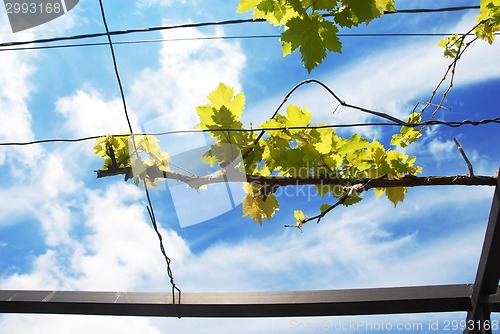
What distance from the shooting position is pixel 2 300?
1.69 meters

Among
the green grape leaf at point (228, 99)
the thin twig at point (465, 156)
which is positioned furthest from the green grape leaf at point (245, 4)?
the thin twig at point (465, 156)

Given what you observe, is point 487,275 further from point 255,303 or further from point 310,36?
point 310,36

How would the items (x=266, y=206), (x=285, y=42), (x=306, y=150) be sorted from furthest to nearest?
1. (x=266, y=206)
2. (x=306, y=150)
3. (x=285, y=42)

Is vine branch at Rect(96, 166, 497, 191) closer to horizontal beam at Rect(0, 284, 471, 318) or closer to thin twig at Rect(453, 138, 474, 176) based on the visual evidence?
thin twig at Rect(453, 138, 474, 176)

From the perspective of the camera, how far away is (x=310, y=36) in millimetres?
978

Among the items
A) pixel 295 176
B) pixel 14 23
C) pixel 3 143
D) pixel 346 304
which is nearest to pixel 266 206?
pixel 295 176

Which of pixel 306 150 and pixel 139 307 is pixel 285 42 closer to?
pixel 306 150

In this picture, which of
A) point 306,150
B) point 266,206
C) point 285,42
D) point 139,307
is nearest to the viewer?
point 285,42

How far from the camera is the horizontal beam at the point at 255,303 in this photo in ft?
5.30

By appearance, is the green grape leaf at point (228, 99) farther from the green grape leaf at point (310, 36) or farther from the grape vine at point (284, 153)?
the green grape leaf at point (310, 36)

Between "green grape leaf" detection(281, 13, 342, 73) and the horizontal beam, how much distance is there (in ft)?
3.34

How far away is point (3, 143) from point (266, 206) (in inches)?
31.0

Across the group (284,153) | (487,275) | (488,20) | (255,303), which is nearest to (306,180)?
(284,153)

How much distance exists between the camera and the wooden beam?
143 centimetres
